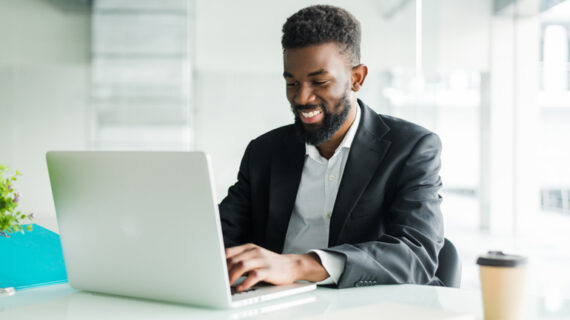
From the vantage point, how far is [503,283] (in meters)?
1.03

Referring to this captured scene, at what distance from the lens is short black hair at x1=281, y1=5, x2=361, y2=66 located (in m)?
1.88

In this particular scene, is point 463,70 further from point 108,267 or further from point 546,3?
point 108,267

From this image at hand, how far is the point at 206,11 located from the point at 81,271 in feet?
14.9

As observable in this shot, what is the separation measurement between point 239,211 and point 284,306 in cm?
84

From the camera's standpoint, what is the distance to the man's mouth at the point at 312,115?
74.6 inches

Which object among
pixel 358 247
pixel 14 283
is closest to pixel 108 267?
pixel 14 283

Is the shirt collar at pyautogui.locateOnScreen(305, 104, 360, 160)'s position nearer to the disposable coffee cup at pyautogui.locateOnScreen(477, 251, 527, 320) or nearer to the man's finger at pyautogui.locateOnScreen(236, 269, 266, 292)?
the man's finger at pyautogui.locateOnScreen(236, 269, 266, 292)

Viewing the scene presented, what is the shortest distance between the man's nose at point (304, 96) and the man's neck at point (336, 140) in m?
0.17

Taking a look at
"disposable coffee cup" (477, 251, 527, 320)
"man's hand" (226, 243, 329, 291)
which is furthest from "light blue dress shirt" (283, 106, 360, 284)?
"disposable coffee cup" (477, 251, 527, 320)

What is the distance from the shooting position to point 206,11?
18.6ft

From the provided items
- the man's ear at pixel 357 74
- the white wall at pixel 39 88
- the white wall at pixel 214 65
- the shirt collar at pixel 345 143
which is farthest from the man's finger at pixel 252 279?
the white wall at pixel 39 88

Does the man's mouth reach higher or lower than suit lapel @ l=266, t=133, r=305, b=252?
higher

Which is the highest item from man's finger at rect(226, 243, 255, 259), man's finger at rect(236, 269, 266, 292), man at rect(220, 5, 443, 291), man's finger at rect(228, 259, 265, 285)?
man at rect(220, 5, 443, 291)

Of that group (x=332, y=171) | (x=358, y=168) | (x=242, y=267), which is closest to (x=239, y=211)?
(x=332, y=171)
